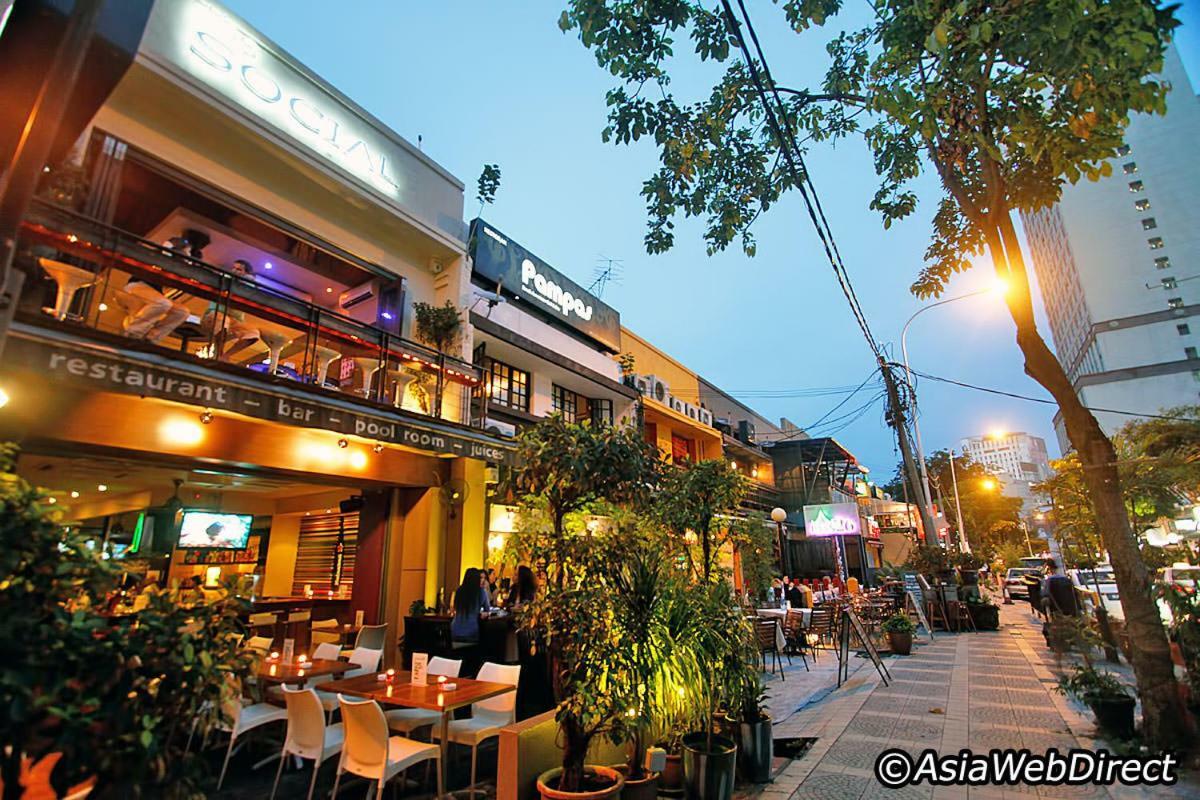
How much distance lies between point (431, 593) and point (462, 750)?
3547 millimetres

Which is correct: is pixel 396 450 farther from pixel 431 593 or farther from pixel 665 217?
pixel 665 217

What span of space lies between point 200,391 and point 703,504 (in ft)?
17.9

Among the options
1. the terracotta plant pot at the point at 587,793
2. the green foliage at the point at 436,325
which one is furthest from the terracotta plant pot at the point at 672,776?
the green foliage at the point at 436,325

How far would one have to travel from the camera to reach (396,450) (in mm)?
9328

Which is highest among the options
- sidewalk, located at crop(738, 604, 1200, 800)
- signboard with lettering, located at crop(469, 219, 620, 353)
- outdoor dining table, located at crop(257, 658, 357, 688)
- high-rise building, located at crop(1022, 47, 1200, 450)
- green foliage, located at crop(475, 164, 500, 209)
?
high-rise building, located at crop(1022, 47, 1200, 450)

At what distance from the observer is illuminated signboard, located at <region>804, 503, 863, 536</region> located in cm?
1620

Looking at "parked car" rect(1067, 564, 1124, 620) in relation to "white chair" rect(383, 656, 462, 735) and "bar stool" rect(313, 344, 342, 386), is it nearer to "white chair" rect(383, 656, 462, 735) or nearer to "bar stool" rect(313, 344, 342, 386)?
"white chair" rect(383, 656, 462, 735)

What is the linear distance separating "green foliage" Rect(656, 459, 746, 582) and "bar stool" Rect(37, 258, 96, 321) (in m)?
6.55

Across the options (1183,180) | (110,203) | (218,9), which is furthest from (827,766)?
(1183,180)

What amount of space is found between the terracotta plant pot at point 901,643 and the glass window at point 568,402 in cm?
837

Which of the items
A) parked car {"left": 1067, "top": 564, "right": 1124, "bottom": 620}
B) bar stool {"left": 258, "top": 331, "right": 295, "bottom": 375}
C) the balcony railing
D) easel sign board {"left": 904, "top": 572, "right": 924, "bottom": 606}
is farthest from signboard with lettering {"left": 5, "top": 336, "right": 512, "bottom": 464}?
parked car {"left": 1067, "top": 564, "right": 1124, "bottom": 620}

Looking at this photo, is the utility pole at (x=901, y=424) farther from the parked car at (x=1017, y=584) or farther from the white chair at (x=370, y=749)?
the white chair at (x=370, y=749)

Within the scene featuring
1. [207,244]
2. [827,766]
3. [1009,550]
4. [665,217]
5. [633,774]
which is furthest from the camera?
[1009,550]

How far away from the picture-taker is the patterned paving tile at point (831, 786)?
4.43 m
